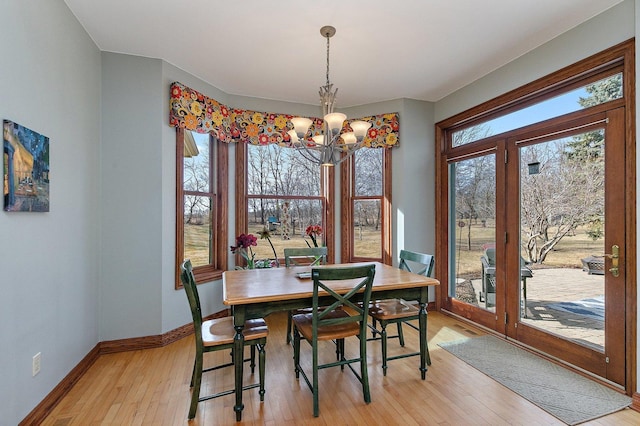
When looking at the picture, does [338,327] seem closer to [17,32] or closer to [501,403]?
[501,403]

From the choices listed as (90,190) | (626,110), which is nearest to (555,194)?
(626,110)

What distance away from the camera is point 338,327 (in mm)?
2318

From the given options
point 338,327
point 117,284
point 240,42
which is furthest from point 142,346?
point 240,42

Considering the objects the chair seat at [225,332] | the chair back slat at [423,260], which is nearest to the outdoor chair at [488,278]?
the chair back slat at [423,260]

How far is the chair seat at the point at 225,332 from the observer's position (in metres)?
2.08

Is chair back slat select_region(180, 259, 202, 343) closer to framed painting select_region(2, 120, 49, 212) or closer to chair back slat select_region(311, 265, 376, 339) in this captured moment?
chair back slat select_region(311, 265, 376, 339)

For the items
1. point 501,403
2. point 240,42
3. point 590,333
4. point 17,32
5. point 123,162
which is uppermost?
point 240,42

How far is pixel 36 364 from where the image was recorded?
199 cm

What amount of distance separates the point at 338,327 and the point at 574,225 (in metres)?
2.21

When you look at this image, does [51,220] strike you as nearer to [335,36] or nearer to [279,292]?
[279,292]

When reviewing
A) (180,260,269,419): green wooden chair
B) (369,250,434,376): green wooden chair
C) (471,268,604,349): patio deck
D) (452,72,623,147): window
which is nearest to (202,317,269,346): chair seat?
(180,260,269,419): green wooden chair

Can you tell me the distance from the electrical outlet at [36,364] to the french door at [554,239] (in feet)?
13.0

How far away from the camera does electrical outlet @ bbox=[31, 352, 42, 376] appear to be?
1954 mm

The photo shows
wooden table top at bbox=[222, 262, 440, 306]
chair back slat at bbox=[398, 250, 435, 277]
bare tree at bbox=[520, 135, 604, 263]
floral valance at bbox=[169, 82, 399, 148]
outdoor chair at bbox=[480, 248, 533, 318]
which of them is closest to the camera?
wooden table top at bbox=[222, 262, 440, 306]
